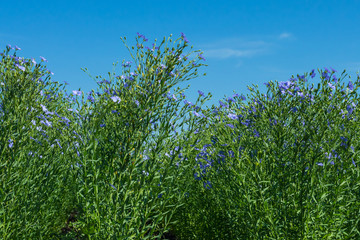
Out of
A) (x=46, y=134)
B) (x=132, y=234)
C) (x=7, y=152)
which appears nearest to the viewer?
(x=132, y=234)

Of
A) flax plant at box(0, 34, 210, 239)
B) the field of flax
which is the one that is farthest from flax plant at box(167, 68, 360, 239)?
flax plant at box(0, 34, 210, 239)

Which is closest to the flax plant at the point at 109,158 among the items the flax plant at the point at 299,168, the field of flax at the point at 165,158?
the field of flax at the point at 165,158

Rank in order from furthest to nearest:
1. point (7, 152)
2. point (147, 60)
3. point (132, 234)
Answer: point (7, 152) → point (147, 60) → point (132, 234)

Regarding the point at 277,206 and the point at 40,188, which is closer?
the point at 277,206

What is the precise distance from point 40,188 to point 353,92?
366 cm

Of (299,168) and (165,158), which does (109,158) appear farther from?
(299,168)

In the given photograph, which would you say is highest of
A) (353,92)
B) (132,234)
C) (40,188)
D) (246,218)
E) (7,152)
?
(353,92)

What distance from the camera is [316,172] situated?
379 cm

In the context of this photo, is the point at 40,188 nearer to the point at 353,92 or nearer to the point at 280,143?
the point at 280,143

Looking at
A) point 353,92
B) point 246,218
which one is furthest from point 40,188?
point 353,92

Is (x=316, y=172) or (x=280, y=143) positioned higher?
(x=280, y=143)

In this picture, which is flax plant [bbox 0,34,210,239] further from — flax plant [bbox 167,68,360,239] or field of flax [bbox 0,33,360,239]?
flax plant [bbox 167,68,360,239]

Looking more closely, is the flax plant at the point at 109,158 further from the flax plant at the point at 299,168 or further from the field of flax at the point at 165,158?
the flax plant at the point at 299,168

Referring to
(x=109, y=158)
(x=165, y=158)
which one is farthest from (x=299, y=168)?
(x=109, y=158)
